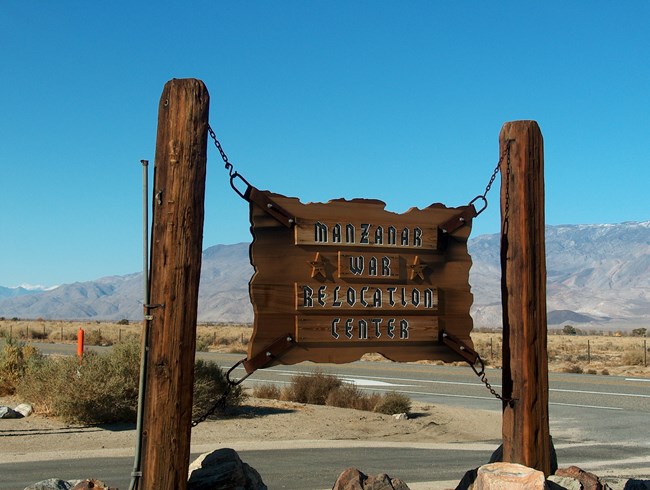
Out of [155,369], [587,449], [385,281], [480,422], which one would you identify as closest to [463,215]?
[385,281]

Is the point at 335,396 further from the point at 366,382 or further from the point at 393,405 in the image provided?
the point at 366,382

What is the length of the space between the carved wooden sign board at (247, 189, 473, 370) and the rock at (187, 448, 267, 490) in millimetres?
1099

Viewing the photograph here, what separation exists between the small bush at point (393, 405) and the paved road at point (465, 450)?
3.16 m

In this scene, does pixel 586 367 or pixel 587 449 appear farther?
pixel 586 367

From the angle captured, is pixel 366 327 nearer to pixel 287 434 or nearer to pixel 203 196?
pixel 203 196

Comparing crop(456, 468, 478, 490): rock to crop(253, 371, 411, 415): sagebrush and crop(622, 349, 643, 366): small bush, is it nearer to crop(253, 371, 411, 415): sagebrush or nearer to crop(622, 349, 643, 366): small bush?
crop(253, 371, 411, 415): sagebrush

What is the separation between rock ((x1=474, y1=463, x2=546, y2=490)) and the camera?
280 inches

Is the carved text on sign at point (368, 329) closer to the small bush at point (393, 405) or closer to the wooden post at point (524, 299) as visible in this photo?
the wooden post at point (524, 299)

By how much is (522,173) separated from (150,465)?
4.16m

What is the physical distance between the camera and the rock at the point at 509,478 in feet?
23.3

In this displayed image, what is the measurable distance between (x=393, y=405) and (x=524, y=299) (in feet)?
41.1

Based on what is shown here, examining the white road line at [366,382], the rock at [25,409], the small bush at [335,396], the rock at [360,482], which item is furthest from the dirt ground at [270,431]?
the white road line at [366,382]

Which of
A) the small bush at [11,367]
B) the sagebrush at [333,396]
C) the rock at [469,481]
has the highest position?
the small bush at [11,367]

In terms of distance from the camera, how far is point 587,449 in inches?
613
